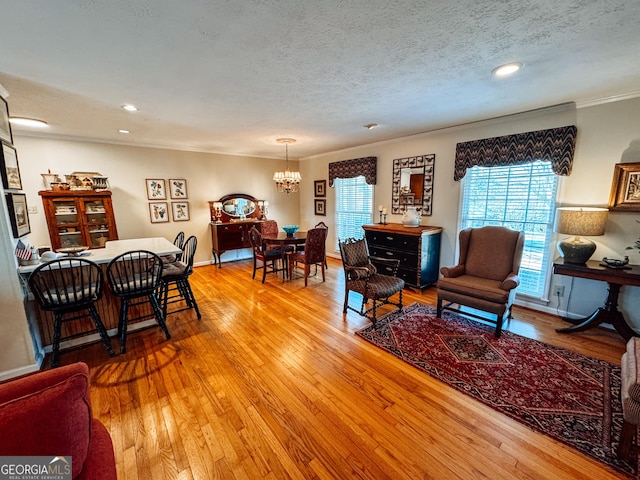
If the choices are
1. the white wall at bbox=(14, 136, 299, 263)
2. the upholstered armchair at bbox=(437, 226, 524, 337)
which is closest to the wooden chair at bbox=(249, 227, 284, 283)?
the white wall at bbox=(14, 136, 299, 263)

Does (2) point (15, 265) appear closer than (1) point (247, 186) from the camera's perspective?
Yes

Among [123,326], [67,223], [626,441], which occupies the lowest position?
[626,441]

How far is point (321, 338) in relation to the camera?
2797 millimetres

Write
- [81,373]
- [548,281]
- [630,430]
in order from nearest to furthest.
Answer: [81,373] → [630,430] → [548,281]

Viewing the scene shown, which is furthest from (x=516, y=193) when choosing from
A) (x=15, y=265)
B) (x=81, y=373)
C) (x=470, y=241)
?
(x=15, y=265)

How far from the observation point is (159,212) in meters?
5.10

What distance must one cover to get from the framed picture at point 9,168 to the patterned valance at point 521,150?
4949 millimetres

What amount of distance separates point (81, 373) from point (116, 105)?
3.04 metres

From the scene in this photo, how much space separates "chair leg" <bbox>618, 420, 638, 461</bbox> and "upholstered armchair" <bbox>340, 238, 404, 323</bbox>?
71.9 inches

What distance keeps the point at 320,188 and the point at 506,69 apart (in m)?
4.57

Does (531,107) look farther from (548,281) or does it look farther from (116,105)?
(116,105)

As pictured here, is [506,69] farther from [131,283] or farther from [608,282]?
[131,283]

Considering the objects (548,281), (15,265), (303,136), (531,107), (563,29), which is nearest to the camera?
(563,29)

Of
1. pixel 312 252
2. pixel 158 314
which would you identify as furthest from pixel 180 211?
pixel 158 314
